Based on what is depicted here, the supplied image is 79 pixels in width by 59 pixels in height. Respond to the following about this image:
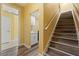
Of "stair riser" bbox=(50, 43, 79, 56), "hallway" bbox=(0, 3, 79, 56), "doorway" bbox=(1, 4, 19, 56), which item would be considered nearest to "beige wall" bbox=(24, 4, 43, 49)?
"hallway" bbox=(0, 3, 79, 56)

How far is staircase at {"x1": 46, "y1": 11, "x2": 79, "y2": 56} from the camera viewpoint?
1.81 meters

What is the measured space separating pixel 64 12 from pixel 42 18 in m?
0.33

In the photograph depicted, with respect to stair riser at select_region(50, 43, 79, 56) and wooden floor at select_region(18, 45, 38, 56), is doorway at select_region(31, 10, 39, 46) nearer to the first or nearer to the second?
wooden floor at select_region(18, 45, 38, 56)

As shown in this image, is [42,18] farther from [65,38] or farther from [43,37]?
[65,38]

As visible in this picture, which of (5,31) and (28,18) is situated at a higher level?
(28,18)

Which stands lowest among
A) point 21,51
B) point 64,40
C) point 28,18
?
point 21,51

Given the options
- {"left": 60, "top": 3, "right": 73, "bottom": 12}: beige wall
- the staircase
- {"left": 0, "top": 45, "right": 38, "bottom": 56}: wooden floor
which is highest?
{"left": 60, "top": 3, "right": 73, "bottom": 12}: beige wall

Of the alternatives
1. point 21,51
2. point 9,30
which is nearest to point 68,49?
point 21,51

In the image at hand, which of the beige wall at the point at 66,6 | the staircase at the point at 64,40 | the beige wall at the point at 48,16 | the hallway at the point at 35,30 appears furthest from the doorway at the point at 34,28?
the beige wall at the point at 66,6

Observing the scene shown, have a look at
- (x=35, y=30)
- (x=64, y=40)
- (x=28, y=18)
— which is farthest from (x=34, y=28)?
(x=64, y=40)

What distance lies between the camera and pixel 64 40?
187 cm

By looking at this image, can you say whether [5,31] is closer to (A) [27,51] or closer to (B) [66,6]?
(A) [27,51]

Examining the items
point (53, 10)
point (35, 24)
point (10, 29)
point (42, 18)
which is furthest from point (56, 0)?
point (10, 29)

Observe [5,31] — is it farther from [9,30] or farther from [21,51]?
[21,51]
